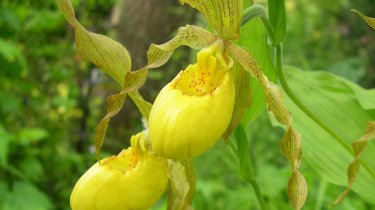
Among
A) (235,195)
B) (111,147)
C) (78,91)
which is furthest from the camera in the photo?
(111,147)

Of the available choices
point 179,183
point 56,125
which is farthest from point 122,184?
point 56,125

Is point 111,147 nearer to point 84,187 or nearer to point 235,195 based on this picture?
point 235,195

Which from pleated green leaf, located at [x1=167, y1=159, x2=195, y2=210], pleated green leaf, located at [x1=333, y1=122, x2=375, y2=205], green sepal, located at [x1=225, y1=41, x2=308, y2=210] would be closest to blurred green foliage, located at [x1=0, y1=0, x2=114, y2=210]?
pleated green leaf, located at [x1=167, y1=159, x2=195, y2=210]

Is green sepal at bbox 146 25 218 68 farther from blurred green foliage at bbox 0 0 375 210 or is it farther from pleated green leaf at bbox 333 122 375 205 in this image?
blurred green foliage at bbox 0 0 375 210

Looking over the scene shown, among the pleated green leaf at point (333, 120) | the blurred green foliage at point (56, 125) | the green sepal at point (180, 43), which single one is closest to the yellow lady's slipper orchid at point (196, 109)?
the green sepal at point (180, 43)

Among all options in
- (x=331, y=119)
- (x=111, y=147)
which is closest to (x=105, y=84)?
(x=111, y=147)

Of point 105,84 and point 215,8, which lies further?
point 105,84
